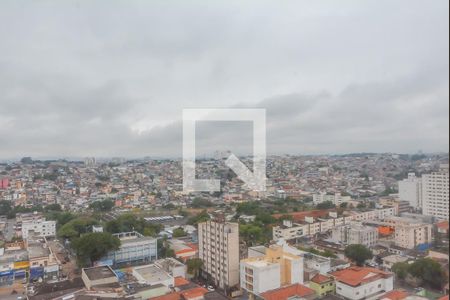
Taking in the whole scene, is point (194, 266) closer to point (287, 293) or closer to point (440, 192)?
point (287, 293)

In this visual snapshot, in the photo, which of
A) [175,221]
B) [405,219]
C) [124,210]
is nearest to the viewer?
[405,219]

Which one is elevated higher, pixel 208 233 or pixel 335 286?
pixel 208 233

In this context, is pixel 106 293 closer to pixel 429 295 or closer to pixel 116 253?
pixel 116 253

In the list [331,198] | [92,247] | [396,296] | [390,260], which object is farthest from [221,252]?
[331,198]

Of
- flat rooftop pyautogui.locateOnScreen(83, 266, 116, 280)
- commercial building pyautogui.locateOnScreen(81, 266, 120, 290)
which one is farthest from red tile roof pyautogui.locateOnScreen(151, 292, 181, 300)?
flat rooftop pyautogui.locateOnScreen(83, 266, 116, 280)

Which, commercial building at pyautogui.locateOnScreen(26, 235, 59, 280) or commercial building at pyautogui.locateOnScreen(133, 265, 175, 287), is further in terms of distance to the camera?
commercial building at pyautogui.locateOnScreen(26, 235, 59, 280)

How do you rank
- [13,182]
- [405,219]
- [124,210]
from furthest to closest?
[13,182] → [124,210] → [405,219]

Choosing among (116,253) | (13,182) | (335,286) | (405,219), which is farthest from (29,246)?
(13,182)

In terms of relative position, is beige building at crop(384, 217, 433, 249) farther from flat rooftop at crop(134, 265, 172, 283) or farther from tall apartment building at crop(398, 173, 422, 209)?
flat rooftop at crop(134, 265, 172, 283)
